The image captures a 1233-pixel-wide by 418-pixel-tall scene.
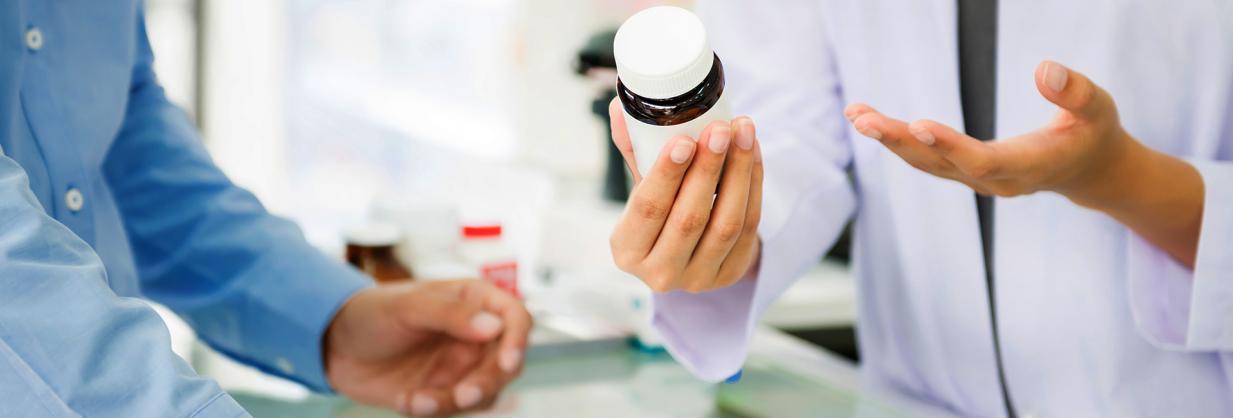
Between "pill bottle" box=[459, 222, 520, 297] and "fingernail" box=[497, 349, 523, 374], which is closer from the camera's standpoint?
"fingernail" box=[497, 349, 523, 374]

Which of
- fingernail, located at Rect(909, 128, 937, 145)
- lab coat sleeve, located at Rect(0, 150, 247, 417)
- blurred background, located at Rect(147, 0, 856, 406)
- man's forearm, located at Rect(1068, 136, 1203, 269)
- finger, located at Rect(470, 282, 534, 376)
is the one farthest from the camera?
blurred background, located at Rect(147, 0, 856, 406)

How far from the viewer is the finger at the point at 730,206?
562 millimetres

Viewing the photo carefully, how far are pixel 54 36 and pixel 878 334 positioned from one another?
77 centimetres

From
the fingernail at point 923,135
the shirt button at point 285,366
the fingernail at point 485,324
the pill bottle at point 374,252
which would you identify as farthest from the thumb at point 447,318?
the fingernail at point 923,135

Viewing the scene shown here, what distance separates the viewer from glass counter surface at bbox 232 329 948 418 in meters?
0.85

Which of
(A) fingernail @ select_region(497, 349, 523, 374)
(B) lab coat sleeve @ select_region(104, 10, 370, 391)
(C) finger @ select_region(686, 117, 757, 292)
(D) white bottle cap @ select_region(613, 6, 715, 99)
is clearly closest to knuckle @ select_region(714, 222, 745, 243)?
(C) finger @ select_region(686, 117, 757, 292)

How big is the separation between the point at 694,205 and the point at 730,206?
0.09ft

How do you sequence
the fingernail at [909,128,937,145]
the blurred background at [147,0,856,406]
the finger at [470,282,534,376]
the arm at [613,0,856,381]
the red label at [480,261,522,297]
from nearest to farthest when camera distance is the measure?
1. the fingernail at [909,128,937,145]
2. the arm at [613,0,856,381]
3. the finger at [470,282,534,376]
4. the red label at [480,261,522,297]
5. the blurred background at [147,0,856,406]

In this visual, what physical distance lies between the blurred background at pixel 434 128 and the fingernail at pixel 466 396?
0.23 m

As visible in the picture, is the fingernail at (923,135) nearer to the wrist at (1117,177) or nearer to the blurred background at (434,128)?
the wrist at (1117,177)

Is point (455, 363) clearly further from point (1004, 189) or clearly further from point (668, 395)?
point (1004, 189)

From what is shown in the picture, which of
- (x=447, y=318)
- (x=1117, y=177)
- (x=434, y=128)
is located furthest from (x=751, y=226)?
(x=434, y=128)

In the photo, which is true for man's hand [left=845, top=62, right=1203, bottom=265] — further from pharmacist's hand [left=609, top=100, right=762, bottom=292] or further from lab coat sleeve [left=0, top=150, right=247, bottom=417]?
lab coat sleeve [left=0, top=150, right=247, bottom=417]

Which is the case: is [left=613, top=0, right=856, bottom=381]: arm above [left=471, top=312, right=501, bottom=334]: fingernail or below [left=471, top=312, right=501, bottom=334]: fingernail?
above
